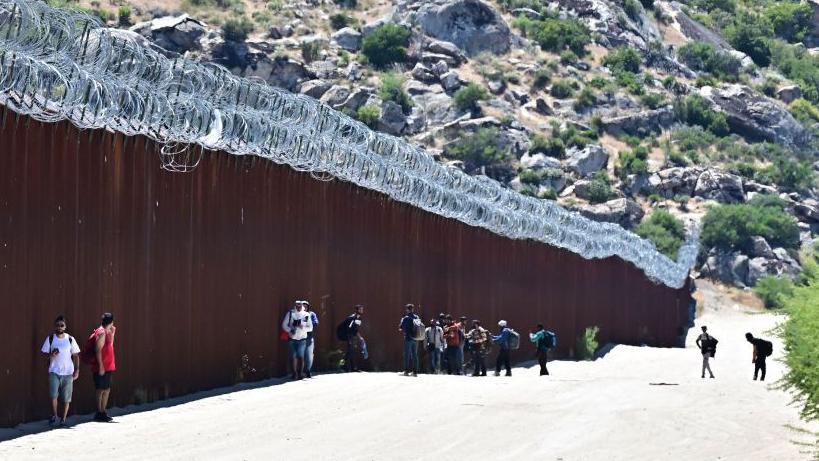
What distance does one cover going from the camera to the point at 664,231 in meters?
87.6

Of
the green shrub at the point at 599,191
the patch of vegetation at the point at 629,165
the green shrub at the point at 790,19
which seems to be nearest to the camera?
the green shrub at the point at 599,191

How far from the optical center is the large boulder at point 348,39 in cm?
10838

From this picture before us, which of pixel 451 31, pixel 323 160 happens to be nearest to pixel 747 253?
pixel 451 31

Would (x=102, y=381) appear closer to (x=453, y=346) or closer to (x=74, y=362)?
(x=74, y=362)

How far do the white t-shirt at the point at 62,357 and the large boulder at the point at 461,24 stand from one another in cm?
9235

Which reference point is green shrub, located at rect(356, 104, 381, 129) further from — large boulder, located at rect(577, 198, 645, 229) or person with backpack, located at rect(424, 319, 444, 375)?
person with backpack, located at rect(424, 319, 444, 375)

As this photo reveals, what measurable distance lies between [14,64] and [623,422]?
8056 millimetres

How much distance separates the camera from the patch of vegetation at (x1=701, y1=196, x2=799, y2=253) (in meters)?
88.7

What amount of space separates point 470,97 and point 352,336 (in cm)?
7205

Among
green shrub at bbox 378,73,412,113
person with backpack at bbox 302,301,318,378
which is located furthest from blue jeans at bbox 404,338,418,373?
green shrub at bbox 378,73,412,113

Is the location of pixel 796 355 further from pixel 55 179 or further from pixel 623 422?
pixel 55 179

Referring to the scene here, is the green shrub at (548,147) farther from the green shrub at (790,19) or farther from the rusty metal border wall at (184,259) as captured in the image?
the rusty metal border wall at (184,259)

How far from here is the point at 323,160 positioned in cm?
2470

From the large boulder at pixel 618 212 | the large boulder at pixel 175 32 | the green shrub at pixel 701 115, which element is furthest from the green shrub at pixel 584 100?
the large boulder at pixel 175 32
